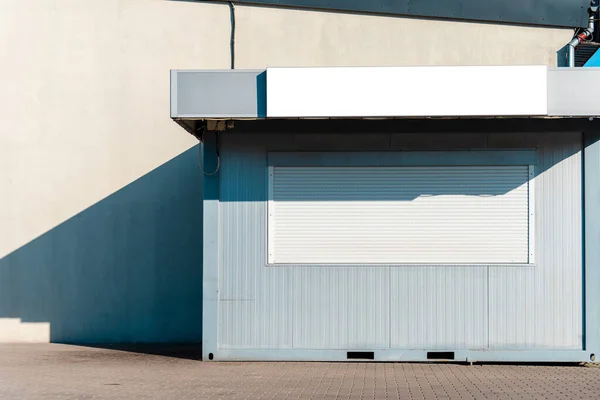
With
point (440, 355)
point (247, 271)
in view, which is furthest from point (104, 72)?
point (440, 355)

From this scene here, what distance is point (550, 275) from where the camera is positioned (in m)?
12.0

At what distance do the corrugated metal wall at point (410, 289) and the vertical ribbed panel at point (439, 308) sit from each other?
0.04 ft

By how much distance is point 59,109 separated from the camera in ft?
50.6

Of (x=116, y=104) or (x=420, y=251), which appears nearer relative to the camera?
(x=420, y=251)

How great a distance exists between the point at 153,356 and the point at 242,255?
2.33 metres

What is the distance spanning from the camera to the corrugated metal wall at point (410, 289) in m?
12.0

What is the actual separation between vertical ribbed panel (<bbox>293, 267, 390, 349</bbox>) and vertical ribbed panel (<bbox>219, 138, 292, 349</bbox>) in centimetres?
20

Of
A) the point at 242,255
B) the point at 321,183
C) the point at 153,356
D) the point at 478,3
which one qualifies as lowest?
the point at 153,356

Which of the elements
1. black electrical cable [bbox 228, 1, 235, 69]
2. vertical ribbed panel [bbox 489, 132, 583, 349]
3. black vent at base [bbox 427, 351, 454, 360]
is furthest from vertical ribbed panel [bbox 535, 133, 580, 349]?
black electrical cable [bbox 228, 1, 235, 69]

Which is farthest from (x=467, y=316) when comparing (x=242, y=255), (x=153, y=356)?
(x=153, y=356)

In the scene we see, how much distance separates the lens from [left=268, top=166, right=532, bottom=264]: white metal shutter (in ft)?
39.7

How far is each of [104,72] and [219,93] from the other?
5.00 meters

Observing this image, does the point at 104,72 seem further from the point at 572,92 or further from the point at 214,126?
the point at 572,92

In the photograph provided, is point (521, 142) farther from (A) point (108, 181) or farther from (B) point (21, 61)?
(B) point (21, 61)
